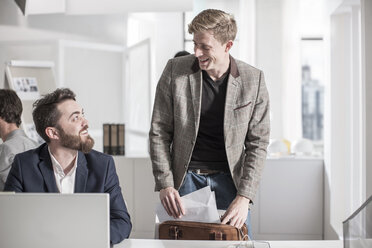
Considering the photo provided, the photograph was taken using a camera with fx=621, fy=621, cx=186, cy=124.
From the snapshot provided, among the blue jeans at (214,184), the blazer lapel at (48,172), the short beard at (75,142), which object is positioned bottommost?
the blue jeans at (214,184)

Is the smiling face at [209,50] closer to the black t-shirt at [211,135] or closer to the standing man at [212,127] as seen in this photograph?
the standing man at [212,127]

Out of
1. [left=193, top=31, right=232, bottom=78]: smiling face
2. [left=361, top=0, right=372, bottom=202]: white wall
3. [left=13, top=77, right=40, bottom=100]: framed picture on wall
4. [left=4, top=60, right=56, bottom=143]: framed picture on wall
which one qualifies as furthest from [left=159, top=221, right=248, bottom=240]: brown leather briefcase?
[left=13, top=77, right=40, bottom=100]: framed picture on wall

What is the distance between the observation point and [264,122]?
8.89 ft

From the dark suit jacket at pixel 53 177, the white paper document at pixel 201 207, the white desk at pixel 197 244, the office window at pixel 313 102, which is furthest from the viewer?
the office window at pixel 313 102

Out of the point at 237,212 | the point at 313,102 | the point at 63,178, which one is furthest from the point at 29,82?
the point at 313,102

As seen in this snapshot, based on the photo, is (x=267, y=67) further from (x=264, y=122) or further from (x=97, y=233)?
(x=97, y=233)

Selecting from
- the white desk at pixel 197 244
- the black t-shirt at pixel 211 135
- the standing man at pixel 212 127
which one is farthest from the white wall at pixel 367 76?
the white desk at pixel 197 244

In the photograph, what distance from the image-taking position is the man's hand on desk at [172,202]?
240 centimetres

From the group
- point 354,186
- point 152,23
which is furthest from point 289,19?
point 354,186

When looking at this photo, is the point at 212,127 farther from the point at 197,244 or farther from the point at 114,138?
the point at 114,138

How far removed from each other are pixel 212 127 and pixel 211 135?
1.4 inches

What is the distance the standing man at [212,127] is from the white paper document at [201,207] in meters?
0.26

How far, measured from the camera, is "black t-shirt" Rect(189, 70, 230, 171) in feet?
8.79

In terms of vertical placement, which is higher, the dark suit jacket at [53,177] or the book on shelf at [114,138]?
the book on shelf at [114,138]
